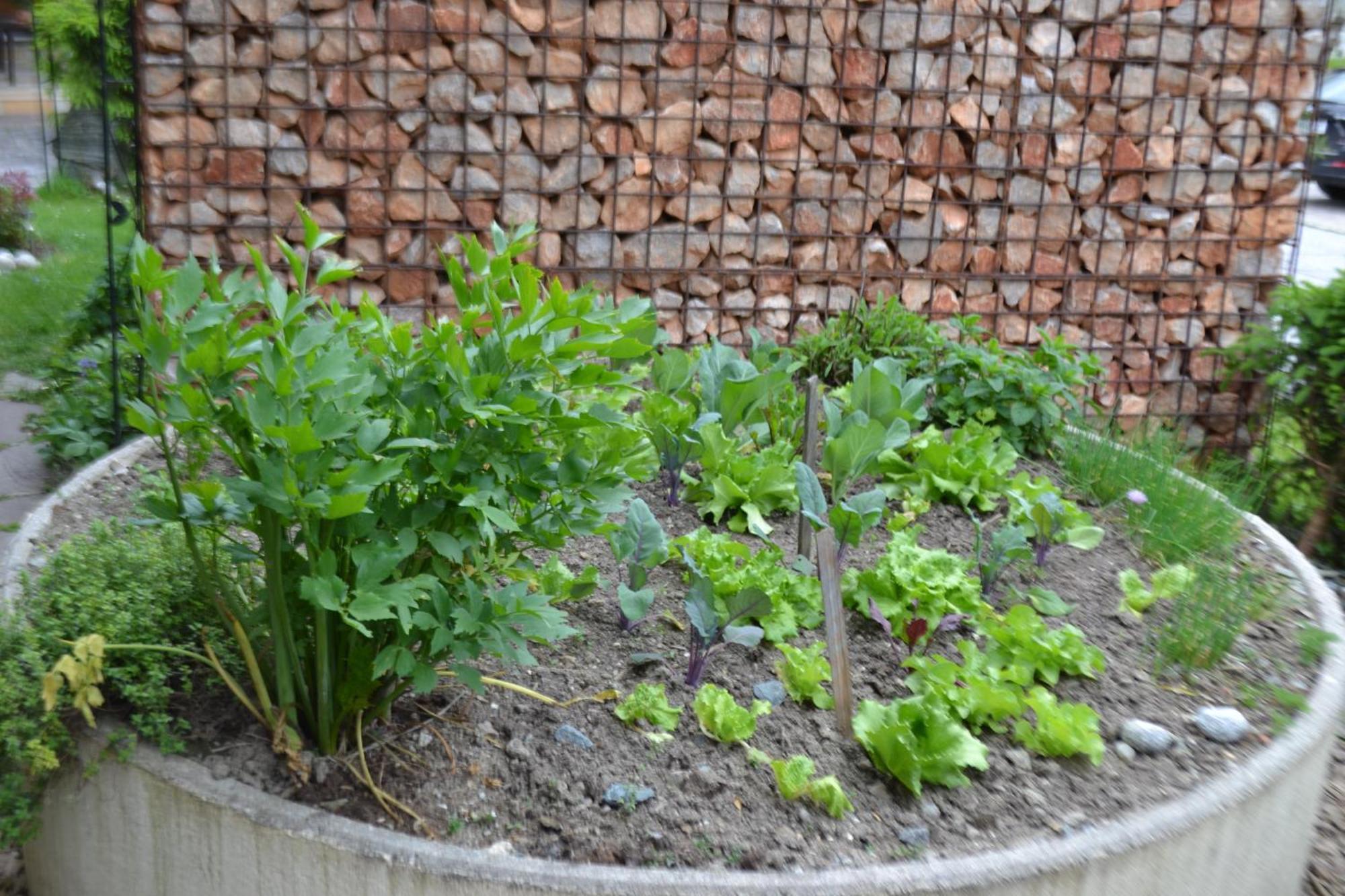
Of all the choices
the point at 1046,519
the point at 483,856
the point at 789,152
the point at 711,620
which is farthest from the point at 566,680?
the point at 789,152

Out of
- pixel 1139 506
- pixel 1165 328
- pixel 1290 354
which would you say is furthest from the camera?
pixel 1165 328

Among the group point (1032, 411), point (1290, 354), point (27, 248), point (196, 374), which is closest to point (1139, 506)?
point (1032, 411)

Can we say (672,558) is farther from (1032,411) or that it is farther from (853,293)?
(853,293)

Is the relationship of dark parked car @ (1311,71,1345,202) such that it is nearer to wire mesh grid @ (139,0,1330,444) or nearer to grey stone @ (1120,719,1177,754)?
wire mesh grid @ (139,0,1330,444)

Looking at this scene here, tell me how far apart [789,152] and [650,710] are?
11.1 ft

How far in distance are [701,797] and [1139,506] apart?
2.05 metres

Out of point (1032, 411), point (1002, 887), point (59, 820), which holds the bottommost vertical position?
point (59, 820)

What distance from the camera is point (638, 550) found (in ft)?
10.3

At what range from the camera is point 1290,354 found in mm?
5543

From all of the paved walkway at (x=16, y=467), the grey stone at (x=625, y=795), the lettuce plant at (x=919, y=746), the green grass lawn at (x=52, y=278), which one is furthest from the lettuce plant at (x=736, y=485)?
the green grass lawn at (x=52, y=278)

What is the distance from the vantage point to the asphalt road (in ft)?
39.5

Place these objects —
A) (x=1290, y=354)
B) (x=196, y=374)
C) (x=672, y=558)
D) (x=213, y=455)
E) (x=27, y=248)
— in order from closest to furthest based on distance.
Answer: (x=196, y=374), (x=672, y=558), (x=213, y=455), (x=1290, y=354), (x=27, y=248)

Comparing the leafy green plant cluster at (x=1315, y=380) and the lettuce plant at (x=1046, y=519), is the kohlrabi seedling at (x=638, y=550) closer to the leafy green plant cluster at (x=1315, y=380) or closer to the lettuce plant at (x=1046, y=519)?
the lettuce plant at (x=1046, y=519)

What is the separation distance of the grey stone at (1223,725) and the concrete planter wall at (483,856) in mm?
88
